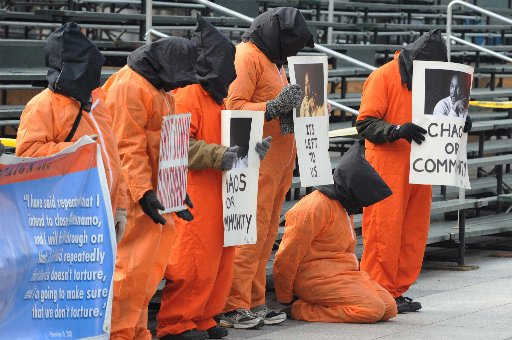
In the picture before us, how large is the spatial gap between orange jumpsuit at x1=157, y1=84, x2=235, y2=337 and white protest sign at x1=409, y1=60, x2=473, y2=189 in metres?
1.68

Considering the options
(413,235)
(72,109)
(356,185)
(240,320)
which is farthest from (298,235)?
(72,109)

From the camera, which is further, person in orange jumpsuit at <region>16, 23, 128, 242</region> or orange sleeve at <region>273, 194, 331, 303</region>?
orange sleeve at <region>273, 194, 331, 303</region>

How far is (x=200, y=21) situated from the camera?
25.2 ft

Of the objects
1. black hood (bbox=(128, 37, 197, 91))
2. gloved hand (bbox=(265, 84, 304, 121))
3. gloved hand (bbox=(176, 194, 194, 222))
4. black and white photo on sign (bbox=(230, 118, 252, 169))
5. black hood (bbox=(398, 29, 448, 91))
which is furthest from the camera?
black hood (bbox=(398, 29, 448, 91))

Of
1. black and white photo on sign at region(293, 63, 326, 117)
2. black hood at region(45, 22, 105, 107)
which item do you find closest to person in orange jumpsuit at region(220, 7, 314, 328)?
black and white photo on sign at region(293, 63, 326, 117)

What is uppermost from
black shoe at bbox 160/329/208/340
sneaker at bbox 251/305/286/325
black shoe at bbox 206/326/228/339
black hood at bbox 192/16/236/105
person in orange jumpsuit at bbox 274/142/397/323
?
black hood at bbox 192/16/236/105

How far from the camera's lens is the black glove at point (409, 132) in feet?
28.8

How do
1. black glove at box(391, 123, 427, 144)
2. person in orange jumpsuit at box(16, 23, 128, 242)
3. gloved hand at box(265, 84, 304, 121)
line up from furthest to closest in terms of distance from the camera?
black glove at box(391, 123, 427, 144), gloved hand at box(265, 84, 304, 121), person in orange jumpsuit at box(16, 23, 128, 242)

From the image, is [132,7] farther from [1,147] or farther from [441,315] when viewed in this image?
[1,147]

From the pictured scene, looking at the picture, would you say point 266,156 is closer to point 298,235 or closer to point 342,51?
point 298,235

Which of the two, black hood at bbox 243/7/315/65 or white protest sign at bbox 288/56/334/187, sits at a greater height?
black hood at bbox 243/7/315/65

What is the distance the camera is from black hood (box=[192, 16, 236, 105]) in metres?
7.62

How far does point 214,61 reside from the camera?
764cm

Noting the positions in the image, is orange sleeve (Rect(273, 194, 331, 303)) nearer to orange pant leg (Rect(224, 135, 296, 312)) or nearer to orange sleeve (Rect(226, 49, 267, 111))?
orange pant leg (Rect(224, 135, 296, 312))
